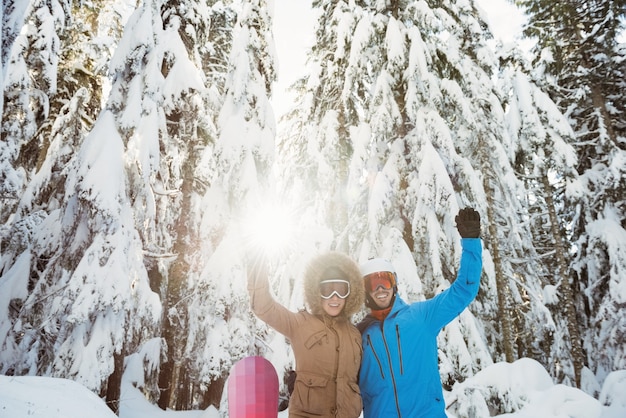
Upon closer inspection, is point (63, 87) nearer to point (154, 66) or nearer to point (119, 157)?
point (154, 66)

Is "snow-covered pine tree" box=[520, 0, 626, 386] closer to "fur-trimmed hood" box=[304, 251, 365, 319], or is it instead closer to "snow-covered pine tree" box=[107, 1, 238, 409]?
"snow-covered pine tree" box=[107, 1, 238, 409]

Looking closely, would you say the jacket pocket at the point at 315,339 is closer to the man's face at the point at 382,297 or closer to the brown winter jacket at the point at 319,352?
the brown winter jacket at the point at 319,352

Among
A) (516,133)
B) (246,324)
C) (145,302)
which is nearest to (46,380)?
(145,302)

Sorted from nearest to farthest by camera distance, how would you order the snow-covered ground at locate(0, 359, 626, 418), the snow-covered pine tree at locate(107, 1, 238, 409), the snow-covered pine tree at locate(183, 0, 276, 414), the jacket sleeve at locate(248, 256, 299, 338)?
the jacket sleeve at locate(248, 256, 299, 338), the snow-covered ground at locate(0, 359, 626, 418), the snow-covered pine tree at locate(183, 0, 276, 414), the snow-covered pine tree at locate(107, 1, 238, 409)

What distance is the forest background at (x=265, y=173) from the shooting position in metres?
8.13

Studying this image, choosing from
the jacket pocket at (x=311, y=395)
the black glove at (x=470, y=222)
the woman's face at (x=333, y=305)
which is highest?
the black glove at (x=470, y=222)

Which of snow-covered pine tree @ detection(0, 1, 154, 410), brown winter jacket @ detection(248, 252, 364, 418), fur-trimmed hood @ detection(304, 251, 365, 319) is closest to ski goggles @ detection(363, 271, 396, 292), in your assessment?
fur-trimmed hood @ detection(304, 251, 365, 319)

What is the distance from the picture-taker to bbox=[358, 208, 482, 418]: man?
290 cm

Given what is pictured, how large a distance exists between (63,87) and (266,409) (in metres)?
14.5

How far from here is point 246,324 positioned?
8.67 metres

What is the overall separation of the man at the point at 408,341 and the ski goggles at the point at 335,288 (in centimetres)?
34

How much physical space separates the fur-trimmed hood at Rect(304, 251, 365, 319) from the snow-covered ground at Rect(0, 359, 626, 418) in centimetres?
289

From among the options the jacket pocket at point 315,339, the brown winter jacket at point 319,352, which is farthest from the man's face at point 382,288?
the jacket pocket at point 315,339

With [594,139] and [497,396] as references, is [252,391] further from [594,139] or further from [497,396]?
[594,139]
